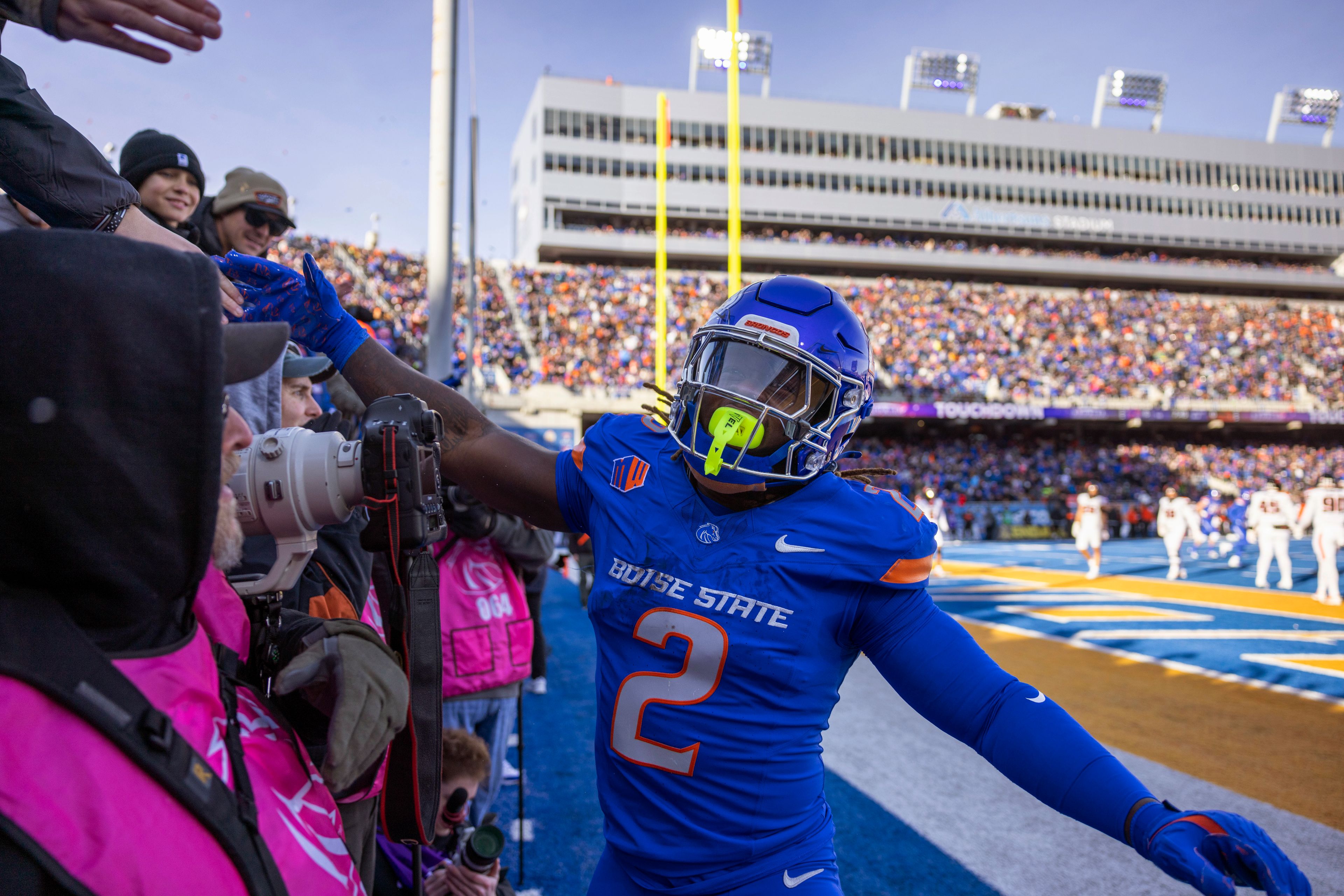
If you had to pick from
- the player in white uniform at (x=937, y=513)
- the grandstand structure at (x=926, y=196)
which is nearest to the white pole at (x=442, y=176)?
the player in white uniform at (x=937, y=513)

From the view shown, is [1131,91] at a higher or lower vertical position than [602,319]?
higher

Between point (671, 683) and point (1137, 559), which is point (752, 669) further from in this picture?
point (1137, 559)

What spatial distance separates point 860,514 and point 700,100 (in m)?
45.8

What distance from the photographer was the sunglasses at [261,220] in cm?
338

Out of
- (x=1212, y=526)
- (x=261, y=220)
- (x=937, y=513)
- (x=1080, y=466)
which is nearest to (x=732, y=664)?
(x=261, y=220)

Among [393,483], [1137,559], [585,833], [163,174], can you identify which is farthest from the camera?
[1137,559]

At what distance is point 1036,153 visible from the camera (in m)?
46.1

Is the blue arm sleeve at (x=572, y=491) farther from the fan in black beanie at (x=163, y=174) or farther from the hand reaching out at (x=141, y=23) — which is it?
the fan in black beanie at (x=163, y=174)

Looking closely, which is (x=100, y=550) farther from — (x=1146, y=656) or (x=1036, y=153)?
(x=1036, y=153)

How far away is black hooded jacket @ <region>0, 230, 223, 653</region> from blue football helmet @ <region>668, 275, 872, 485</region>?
3.14 feet

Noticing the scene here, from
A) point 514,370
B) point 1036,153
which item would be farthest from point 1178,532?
point 1036,153

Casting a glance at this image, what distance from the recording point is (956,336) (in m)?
33.7

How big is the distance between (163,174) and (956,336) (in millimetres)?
34412

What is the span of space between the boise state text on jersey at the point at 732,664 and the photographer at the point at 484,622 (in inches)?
62.7
